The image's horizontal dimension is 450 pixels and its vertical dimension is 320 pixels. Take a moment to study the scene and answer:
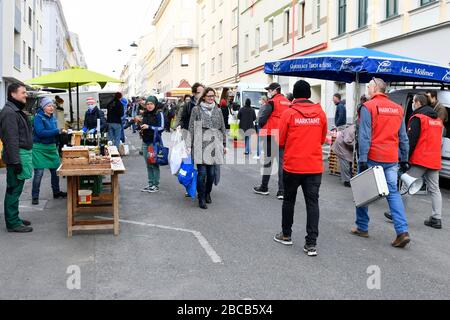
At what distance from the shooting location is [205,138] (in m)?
8.86

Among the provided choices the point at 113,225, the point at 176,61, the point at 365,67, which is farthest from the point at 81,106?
the point at 176,61

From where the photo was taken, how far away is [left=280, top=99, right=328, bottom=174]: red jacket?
20.4 feet

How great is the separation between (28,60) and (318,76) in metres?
31.9

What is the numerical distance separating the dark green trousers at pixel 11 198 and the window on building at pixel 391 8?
1576 centimetres

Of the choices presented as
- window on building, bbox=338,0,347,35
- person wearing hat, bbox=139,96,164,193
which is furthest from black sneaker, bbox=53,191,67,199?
window on building, bbox=338,0,347,35

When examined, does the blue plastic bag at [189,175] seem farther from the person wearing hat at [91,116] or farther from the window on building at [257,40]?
the window on building at [257,40]

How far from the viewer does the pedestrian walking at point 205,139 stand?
8.81m

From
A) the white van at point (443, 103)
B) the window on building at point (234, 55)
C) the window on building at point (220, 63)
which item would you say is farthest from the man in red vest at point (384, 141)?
the window on building at point (220, 63)

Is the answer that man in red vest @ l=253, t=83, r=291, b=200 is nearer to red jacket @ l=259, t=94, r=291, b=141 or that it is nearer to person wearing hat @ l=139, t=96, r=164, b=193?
red jacket @ l=259, t=94, r=291, b=141

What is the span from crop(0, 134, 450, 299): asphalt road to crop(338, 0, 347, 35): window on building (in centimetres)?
1569

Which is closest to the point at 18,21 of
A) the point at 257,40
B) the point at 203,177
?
the point at 257,40

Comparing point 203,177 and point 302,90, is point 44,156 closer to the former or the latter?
point 203,177

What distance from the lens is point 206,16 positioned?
54.7m
